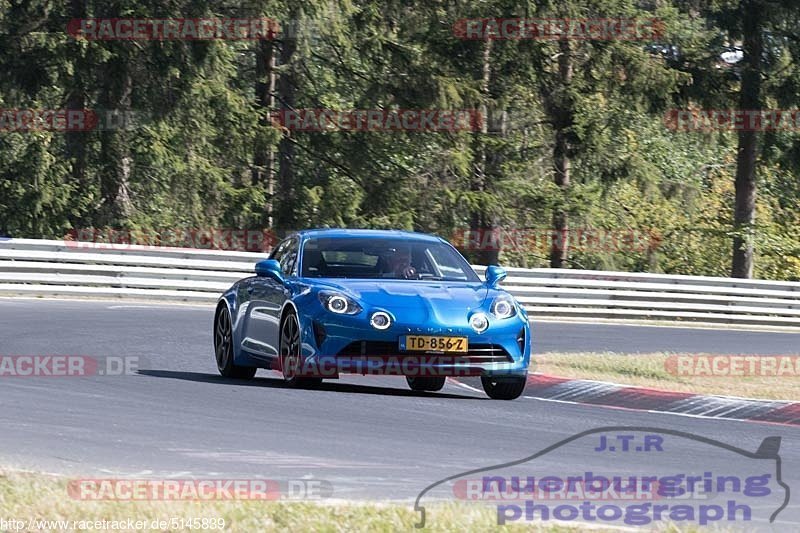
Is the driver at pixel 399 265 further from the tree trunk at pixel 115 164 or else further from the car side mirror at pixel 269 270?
the tree trunk at pixel 115 164

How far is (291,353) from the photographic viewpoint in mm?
12703

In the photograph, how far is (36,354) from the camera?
15188 millimetres

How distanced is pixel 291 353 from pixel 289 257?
1.36 meters

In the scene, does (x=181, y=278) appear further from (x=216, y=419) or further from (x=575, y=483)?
(x=575, y=483)

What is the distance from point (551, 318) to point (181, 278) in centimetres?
707

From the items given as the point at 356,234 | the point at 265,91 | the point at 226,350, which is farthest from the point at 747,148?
the point at 226,350

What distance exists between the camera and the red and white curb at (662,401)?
13.1 meters

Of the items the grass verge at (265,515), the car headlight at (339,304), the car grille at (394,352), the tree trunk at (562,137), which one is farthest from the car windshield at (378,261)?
the tree trunk at (562,137)

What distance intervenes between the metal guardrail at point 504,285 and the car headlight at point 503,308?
14186mm

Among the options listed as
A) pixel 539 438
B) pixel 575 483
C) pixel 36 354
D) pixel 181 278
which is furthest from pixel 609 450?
pixel 181 278

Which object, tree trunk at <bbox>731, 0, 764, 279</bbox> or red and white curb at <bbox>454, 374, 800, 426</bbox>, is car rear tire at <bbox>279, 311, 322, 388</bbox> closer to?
red and white curb at <bbox>454, 374, 800, 426</bbox>

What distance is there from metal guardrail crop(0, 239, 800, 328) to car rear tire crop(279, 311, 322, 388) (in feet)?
43.0

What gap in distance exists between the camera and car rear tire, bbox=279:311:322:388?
12516mm

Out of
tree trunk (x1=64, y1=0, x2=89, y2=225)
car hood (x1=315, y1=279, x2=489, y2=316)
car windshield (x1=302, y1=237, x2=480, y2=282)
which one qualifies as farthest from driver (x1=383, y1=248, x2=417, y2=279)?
tree trunk (x1=64, y1=0, x2=89, y2=225)
